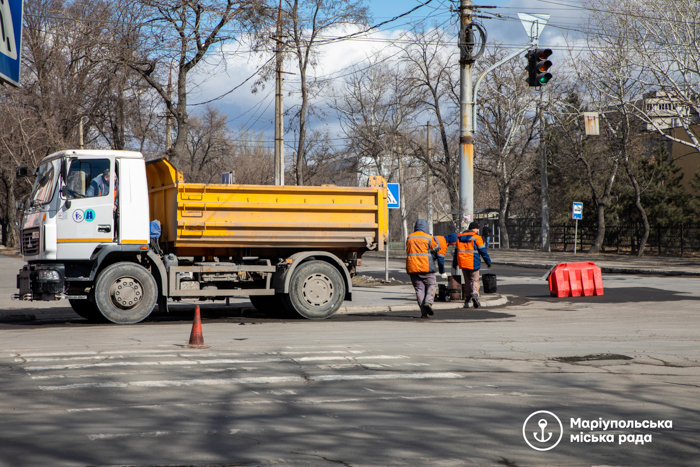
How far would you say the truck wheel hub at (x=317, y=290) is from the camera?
1312cm

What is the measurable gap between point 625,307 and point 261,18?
14263 millimetres

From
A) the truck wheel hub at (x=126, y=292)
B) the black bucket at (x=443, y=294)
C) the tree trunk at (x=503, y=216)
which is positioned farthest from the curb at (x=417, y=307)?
the tree trunk at (x=503, y=216)

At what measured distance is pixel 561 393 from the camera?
21.5 feet

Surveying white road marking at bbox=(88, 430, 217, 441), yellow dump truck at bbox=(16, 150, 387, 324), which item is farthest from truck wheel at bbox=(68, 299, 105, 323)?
white road marking at bbox=(88, 430, 217, 441)

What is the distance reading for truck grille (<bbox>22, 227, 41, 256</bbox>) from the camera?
1203 cm

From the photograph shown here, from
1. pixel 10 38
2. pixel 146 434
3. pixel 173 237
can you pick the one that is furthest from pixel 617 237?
pixel 10 38

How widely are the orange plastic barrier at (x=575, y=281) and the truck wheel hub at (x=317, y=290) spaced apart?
24.3 feet

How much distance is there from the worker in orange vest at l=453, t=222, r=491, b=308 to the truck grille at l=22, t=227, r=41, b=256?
27.6 feet

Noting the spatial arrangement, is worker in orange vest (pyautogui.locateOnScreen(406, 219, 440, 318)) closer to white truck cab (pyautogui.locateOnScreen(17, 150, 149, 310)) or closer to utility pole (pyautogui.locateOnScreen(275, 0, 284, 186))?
white truck cab (pyautogui.locateOnScreen(17, 150, 149, 310))

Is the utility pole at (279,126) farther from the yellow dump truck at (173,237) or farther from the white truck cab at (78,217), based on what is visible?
the white truck cab at (78,217)

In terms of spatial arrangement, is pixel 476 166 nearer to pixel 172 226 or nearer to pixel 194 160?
pixel 194 160

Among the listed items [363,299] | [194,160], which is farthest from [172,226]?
[194,160]

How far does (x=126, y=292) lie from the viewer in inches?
481

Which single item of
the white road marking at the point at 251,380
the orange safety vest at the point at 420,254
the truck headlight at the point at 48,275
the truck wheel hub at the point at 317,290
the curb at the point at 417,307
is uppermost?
the orange safety vest at the point at 420,254
